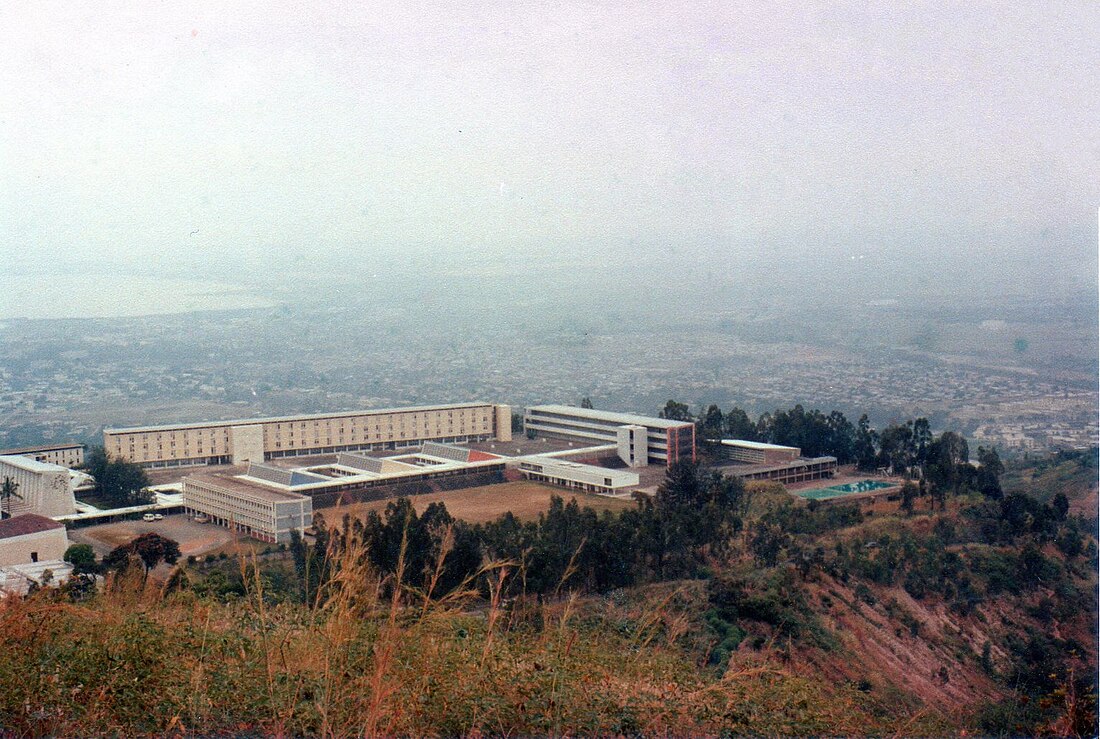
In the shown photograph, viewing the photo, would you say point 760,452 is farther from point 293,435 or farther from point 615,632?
point 615,632

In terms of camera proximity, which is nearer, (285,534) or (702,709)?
(702,709)

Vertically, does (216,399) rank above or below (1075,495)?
above

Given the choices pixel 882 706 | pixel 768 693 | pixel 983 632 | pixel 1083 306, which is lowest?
pixel 983 632

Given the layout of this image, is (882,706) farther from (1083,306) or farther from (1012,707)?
(1083,306)

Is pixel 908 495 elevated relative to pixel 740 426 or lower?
lower

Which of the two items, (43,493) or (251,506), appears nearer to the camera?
(251,506)

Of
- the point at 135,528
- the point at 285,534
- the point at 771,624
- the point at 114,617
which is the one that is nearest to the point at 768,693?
the point at 114,617

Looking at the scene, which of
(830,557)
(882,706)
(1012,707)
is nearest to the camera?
(882,706)

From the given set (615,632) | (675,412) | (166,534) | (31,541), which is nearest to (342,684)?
(615,632)
